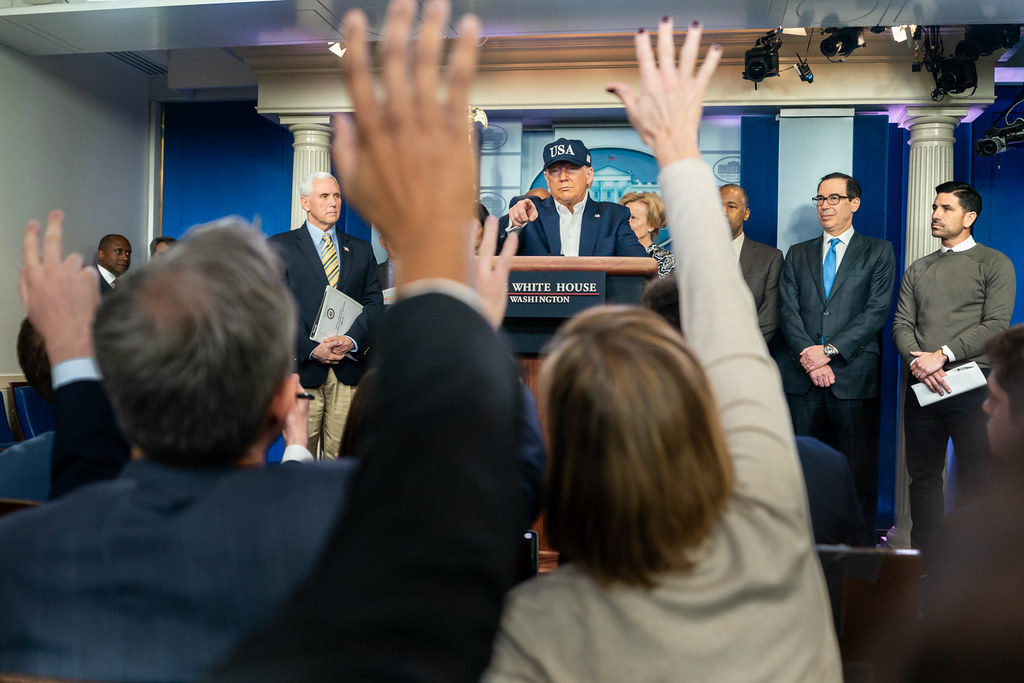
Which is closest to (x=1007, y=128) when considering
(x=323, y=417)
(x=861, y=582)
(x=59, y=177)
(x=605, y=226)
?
(x=605, y=226)

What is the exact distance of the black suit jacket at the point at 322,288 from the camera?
160 inches

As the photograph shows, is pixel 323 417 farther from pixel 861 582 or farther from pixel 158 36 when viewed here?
pixel 861 582

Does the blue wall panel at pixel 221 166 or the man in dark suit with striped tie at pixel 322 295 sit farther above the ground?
the blue wall panel at pixel 221 166

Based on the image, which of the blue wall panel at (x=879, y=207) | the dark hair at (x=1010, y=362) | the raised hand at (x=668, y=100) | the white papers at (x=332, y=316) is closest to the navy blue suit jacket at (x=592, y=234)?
the white papers at (x=332, y=316)

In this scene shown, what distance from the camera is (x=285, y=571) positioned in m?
0.66

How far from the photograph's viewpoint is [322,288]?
4.23 metres

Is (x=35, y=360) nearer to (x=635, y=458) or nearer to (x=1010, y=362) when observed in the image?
(x=635, y=458)

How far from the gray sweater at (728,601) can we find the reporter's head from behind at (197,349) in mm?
301

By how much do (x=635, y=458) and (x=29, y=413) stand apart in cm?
493

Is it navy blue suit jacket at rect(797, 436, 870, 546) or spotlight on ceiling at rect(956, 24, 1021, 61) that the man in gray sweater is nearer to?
spotlight on ceiling at rect(956, 24, 1021, 61)

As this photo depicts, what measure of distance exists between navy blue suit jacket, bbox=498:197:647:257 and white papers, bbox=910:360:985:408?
1780 millimetres

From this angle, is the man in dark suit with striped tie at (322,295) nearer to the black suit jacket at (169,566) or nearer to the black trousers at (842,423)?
the black trousers at (842,423)

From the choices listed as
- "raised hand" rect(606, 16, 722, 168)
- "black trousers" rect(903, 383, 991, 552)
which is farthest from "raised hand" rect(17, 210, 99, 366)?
"black trousers" rect(903, 383, 991, 552)

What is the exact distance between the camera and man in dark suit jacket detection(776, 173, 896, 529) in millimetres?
4410
